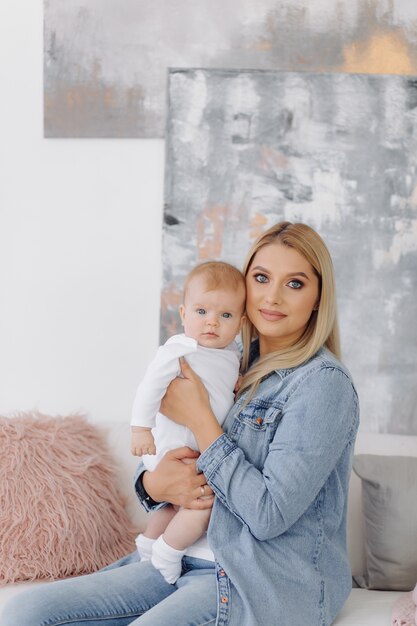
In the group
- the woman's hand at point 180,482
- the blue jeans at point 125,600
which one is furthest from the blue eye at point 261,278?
the blue jeans at point 125,600

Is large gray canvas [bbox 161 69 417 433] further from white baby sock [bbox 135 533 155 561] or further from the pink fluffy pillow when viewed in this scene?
white baby sock [bbox 135 533 155 561]

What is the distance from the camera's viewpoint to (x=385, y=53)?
263 cm

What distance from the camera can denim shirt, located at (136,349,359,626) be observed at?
166 cm

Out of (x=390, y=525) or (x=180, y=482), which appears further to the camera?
(x=390, y=525)

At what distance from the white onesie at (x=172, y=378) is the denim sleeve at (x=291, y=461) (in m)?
0.14

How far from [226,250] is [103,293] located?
1.51 feet

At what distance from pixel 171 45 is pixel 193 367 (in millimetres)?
1331

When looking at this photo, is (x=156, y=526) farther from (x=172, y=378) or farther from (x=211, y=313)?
(x=211, y=313)

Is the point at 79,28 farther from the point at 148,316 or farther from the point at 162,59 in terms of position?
the point at 148,316

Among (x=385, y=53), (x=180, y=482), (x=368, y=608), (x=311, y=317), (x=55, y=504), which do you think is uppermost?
(x=385, y=53)

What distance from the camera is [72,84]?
276 cm

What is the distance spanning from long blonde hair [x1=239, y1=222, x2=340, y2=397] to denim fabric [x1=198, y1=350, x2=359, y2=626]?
0.14ft

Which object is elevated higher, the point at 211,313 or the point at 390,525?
the point at 211,313

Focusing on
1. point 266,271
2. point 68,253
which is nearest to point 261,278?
point 266,271
